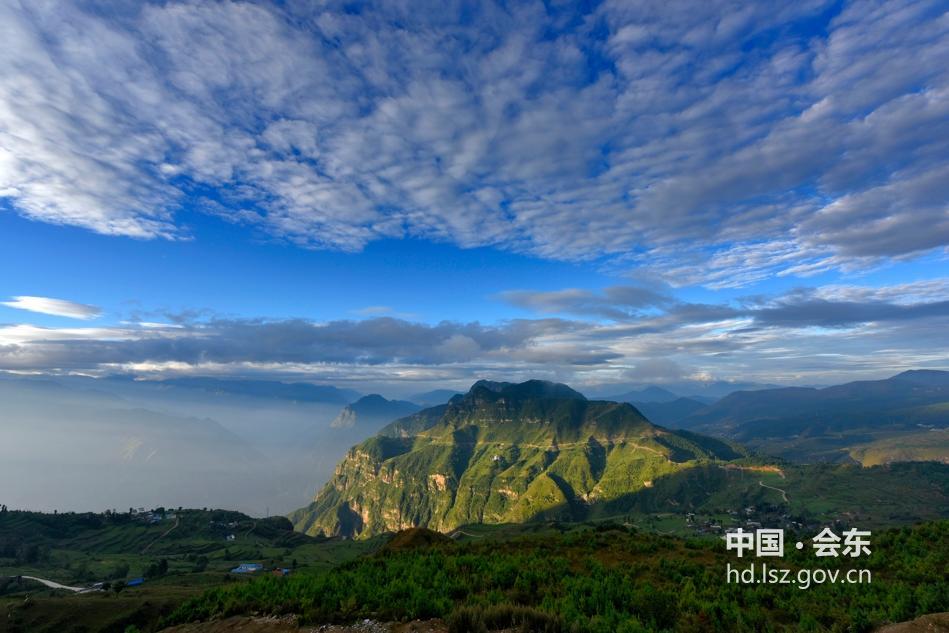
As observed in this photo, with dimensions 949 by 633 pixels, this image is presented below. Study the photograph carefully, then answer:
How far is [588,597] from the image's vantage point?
1631 cm

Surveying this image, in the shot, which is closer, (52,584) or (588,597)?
(588,597)

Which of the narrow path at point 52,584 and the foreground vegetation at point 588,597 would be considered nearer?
the foreground vegetation at point 588,597

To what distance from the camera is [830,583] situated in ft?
73.5

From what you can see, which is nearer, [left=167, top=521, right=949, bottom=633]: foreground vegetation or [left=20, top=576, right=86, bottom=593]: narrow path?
[left=167, top=521, right=949, bottom=633]: foreground vegetation

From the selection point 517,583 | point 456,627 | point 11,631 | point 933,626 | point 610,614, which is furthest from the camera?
point 11,631

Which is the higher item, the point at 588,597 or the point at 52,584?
the point at 588,597

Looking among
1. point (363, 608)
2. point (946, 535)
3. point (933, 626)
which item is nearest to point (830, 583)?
point (933, 626)

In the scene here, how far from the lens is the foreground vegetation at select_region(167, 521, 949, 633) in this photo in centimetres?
1451

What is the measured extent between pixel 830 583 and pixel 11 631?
298 feet

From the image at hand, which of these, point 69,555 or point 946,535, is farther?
point 69,555

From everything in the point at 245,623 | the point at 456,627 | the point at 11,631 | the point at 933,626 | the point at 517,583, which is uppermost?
the point at 933,626

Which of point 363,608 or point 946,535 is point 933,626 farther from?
point 946,535

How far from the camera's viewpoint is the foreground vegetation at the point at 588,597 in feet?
47.6

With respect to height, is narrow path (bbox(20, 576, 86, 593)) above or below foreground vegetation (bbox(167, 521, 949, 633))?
below
